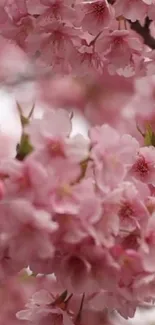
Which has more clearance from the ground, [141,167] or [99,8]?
[99,8]

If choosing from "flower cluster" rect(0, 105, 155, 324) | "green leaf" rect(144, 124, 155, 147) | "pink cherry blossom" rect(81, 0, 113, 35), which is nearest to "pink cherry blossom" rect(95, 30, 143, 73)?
"pink cherry blossom" rect(81, 0, 113, 35)

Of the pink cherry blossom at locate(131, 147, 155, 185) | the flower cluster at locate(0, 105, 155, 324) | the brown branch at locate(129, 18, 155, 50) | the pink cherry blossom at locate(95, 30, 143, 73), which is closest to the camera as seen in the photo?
the flower cluster at locate(0, 105, 155, 324)

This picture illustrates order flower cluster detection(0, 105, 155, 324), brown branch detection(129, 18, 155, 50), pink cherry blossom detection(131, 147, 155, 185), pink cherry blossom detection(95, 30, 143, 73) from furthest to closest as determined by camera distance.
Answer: brown branch detection(129, 18, 155, 50), pink cherry blossom detection(95, 30, 143, 73), pink cherry blossom detection(131, 147, 155, 185), flower cluster detection(0, 105, 155, 324)

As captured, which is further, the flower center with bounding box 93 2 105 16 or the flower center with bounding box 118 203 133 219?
the flower center with bounding box 93 2 105 16

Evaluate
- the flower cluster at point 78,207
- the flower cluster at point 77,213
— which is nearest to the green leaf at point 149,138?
the flower cluster at point 78,207

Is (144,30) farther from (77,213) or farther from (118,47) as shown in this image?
(77,213)

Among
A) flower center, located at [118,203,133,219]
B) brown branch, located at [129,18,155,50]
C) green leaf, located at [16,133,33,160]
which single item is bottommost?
brown branch, located at [129,18,155,50]

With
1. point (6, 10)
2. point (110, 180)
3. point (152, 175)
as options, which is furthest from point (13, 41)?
point (110, 180)

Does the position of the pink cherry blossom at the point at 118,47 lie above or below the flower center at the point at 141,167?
above

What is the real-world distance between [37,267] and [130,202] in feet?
0.45

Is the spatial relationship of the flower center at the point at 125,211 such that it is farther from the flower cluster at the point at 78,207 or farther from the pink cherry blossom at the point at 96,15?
the pink cherry blossom at the point at 96,15

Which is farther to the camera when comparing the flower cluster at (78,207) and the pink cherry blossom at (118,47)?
the pink cherry blossom at (118,47)

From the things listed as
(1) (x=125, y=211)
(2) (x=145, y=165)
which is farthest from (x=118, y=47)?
(1) (x=125, y=211)

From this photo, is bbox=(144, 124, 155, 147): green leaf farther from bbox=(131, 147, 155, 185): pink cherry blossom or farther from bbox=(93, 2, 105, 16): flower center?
bbox=(93, 2, 105, 16): flower center
